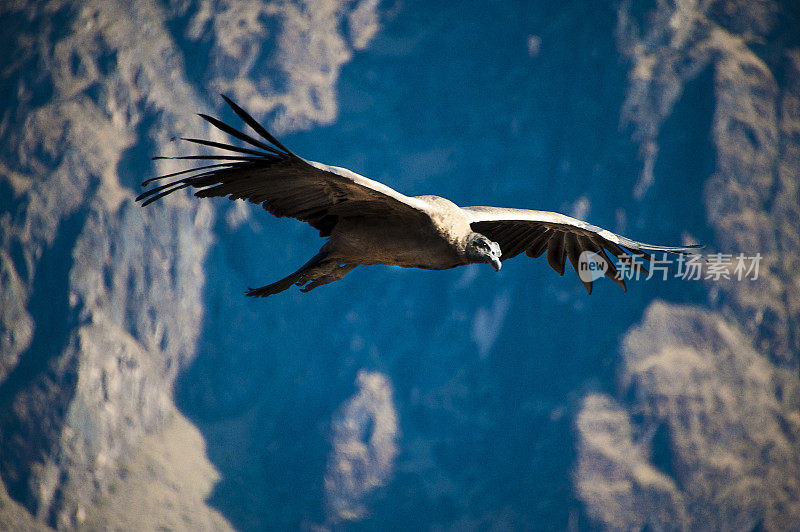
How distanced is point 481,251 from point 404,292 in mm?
112174

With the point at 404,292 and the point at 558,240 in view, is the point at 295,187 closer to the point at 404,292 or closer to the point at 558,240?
the point at 558,240

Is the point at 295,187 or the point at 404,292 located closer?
the point at 295,187

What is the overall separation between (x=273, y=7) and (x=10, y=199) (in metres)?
48.7

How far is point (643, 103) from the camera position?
372 ft

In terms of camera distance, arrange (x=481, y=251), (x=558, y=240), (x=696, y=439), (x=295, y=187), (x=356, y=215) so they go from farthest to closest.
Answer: (x=696, y=439)
(x=558, y=240)
(x=356, y=215)
(x=481, y=251)
(x=295, y=187)

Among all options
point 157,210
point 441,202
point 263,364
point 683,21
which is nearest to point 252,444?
point 263,364

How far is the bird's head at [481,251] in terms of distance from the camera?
907cm

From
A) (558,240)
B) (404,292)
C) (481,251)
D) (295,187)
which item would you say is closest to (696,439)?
(404,292)

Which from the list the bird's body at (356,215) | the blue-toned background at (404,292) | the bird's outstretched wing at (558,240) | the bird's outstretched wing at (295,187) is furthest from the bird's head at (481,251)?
the blue-toned background at (404,292)

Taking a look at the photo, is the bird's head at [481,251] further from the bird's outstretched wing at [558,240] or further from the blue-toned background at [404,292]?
the blue-toned background at [404,292]

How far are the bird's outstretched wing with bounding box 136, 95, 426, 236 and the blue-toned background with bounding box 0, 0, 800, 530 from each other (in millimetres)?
93873

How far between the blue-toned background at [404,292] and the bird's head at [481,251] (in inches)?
3673

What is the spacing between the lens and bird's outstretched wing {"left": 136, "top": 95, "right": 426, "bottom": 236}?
767 centimetres

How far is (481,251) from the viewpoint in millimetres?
9086
